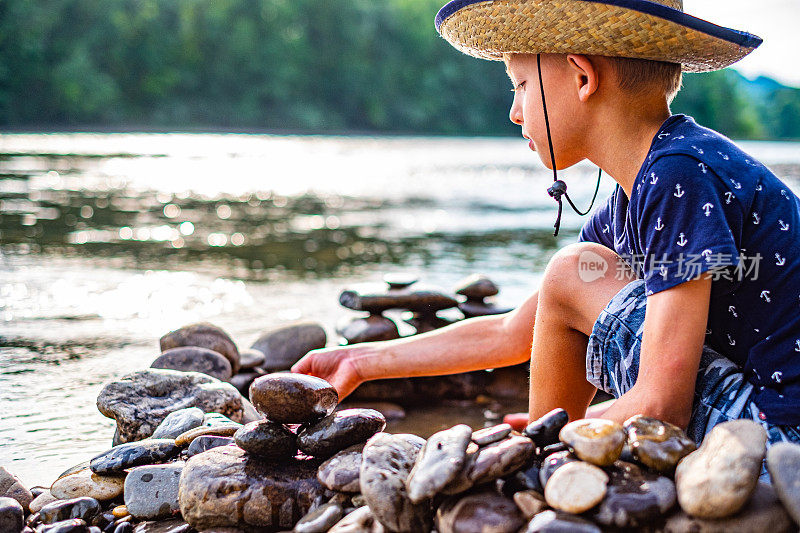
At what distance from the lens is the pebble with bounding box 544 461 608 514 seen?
156 cm

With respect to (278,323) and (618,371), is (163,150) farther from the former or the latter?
(618,371)

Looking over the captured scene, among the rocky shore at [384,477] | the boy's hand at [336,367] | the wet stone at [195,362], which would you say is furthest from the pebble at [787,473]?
the wet stone at [195,362]

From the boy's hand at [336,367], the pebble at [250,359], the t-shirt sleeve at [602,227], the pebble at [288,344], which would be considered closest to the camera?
the t-shirt sleeve at [602,227]

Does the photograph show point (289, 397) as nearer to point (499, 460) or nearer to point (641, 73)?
point (499, 460)

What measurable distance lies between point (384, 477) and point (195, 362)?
166cm

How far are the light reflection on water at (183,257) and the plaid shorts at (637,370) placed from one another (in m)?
1.28

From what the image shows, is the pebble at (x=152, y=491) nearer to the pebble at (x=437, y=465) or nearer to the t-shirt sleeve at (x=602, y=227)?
the pebble at (x=437, y=465)

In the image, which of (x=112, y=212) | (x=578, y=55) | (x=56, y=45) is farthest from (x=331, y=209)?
(x=56, y=45)

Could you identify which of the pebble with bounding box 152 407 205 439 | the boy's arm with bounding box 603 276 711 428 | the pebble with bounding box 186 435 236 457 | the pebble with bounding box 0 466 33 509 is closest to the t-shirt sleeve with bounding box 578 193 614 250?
the boy's arm with bounding box 603 276 711 428

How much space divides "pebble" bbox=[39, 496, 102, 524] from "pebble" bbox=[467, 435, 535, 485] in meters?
1.04

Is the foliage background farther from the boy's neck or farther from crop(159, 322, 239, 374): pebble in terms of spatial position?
the boy's neck

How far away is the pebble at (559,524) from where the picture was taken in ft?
4.97

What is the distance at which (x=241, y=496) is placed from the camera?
1948 mm

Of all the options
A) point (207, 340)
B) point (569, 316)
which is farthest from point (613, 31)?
point (207, 340)
